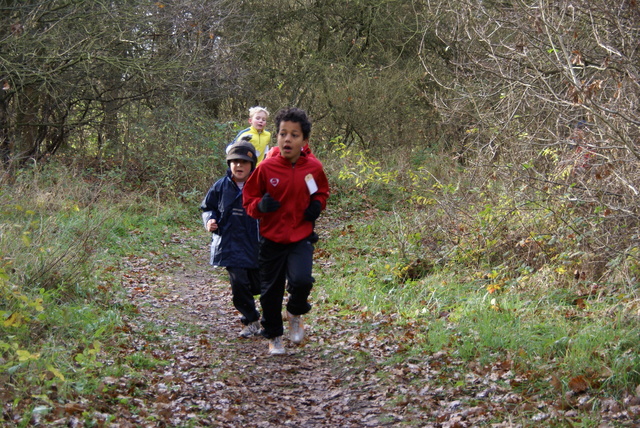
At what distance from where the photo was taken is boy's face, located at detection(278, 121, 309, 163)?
5.75 meters

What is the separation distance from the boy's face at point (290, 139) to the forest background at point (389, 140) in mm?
2103

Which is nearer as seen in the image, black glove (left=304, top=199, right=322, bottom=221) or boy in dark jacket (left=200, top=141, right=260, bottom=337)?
black glove (left=304, top=199, right=322, bottom=221)

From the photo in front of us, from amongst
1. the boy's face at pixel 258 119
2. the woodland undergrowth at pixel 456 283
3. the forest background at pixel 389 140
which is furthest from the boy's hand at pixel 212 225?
the boy's face at pixel 258 119

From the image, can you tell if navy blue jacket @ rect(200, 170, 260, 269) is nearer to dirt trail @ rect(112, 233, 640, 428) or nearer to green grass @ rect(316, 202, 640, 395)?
dirt trail @ rect(112, 233, 640, 428)

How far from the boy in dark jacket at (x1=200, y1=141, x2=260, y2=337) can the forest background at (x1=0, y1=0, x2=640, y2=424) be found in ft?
5.36

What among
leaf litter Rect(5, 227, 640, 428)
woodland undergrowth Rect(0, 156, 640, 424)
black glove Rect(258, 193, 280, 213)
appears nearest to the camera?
leaf litter Rect(5, 227, 640, 428)

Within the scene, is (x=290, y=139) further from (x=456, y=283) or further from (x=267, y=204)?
(x=456, y=283)

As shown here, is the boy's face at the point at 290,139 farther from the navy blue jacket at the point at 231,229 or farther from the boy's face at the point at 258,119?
the boy's face at the point at 258,119

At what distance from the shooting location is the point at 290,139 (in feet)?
18.9

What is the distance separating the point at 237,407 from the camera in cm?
488

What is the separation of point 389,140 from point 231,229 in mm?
12292

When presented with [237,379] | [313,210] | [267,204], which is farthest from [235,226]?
[237,379]

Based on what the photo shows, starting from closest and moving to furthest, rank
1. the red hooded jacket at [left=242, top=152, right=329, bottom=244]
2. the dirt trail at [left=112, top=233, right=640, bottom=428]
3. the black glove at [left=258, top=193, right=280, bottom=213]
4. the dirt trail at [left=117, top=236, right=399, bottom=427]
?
the dirt trail at [left=112, top=233, right=640, bottom=428] → the dirt trail at [left=117, top=236, right=399, bottom=427] → the black glove at [left=258, top=193, right=280, bottom=213] → the red hooded jacket at [left=242, top=152, right=329, bottom=244]

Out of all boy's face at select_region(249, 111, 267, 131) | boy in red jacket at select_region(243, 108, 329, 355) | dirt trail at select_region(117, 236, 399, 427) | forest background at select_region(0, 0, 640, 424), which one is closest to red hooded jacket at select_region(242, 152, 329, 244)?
boy in red jacket at select_region(243, 108, 329, 355)
